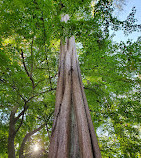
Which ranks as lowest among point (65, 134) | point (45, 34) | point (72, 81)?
point (65, 134)

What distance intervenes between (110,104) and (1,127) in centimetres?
468

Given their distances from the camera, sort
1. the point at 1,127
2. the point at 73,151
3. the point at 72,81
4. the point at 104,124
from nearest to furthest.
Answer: the point at 73,151, the point at 72,81, the point at 1,127, the point at 104,124

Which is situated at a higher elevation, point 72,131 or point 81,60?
point 81,60

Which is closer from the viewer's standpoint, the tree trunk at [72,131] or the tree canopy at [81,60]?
the tree trunk at [72,131]

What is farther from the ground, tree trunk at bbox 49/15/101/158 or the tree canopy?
the tree canopy

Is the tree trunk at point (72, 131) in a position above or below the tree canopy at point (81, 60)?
below

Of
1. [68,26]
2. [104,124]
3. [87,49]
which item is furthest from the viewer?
[104,124]

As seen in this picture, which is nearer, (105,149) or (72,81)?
(72,81)

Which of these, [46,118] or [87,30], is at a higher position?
[87,30]

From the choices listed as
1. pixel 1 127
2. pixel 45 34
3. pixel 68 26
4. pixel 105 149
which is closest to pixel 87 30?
pixel 68 26

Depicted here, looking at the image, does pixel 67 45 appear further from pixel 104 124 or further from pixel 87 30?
pixel 104 124

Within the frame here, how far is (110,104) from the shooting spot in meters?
4.44

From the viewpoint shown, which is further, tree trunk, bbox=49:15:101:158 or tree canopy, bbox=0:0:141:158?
tree canopy, bbox=0:0:141:158

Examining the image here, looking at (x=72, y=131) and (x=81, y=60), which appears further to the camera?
(x=81, y=60)
